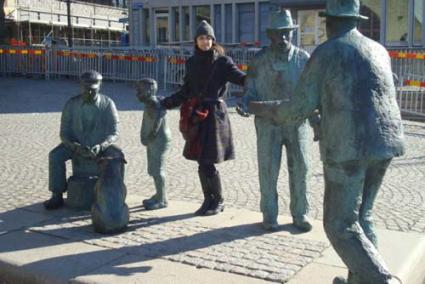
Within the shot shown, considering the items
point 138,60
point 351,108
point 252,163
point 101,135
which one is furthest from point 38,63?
point 351,108

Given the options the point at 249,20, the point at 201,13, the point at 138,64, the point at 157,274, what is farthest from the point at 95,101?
the point at 201,13

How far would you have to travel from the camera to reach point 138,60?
68.2 ft

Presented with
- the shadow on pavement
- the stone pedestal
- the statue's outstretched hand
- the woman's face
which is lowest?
the shadow on pavement

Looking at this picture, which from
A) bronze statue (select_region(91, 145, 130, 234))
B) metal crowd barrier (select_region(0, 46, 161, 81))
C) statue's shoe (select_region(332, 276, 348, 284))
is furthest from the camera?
metal crowd barrier (select_region(0, 46, 161, 81))

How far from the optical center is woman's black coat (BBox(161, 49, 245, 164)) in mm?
5793

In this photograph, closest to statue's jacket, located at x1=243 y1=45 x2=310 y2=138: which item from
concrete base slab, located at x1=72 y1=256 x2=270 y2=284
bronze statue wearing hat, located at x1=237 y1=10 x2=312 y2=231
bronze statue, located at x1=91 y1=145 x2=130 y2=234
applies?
bronze statue wearing hat, located at x1=237 y1=10 x2=312 y2=231

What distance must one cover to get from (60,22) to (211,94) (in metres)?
38.3

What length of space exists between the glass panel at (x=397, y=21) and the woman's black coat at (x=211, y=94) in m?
16.4

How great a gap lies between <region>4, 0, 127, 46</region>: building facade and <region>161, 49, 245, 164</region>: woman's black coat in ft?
98.9

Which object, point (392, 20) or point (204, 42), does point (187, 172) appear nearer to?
point (204, 42)

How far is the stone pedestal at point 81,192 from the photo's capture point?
6105mm

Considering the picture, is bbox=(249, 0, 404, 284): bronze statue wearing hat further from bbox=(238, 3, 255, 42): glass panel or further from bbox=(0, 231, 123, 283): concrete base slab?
bbox=(238, 3, 255, 42): glass panel

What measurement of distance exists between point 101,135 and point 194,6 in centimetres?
2262

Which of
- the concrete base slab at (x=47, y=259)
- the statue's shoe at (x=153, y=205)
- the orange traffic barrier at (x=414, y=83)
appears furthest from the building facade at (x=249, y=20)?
the concrete base slab at (x=47, y=259)
